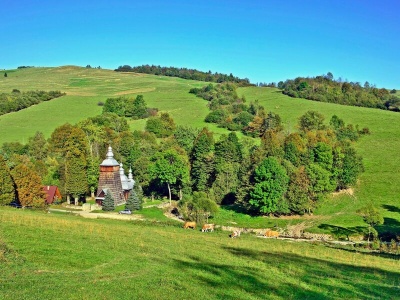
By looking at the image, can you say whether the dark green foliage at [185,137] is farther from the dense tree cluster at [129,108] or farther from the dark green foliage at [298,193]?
the dark green foliage at [298,193]

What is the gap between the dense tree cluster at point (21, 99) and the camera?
429 feet

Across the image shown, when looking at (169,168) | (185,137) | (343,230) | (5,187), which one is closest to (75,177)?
(5,187)

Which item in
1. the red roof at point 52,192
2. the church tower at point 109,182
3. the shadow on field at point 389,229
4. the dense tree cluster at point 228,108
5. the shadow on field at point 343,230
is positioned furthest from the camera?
the dense tree cluster at point 228,108

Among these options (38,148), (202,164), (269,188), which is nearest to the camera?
(269,188)

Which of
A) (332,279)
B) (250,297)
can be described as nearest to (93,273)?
(250,297)

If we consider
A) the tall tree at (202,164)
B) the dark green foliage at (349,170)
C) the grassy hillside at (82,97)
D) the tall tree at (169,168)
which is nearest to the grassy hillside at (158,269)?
the dark green foliage at (349,170)

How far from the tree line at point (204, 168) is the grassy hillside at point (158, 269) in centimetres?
2766

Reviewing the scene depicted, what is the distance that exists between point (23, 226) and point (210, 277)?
14669mm

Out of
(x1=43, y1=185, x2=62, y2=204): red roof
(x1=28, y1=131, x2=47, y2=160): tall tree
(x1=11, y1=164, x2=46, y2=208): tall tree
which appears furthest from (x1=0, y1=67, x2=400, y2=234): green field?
(x1=43, y1=185, x2=62, y2=204): red roof

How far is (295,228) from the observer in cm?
5612

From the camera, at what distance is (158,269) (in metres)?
22.0

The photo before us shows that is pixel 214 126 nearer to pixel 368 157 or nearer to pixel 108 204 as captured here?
pixel 368 157

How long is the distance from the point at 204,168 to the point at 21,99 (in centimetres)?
8662

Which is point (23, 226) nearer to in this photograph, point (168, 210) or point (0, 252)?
point (0, 252)
